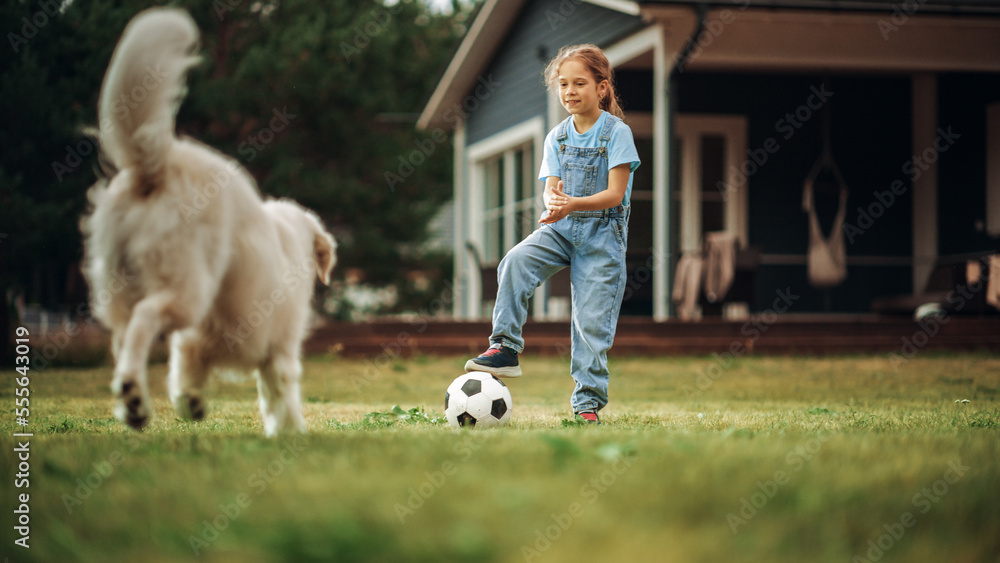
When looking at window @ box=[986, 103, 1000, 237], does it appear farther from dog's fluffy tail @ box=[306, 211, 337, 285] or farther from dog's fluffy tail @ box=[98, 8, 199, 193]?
dog's fluffy tail @ box=[98, 8, 199, 193]

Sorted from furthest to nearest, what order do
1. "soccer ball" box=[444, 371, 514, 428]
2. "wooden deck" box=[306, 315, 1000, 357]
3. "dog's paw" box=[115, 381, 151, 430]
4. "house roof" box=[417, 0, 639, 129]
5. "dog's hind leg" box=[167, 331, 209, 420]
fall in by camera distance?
"house roof" box=[417, 0, 639, 129], "wooden deck" box=[306, 315, 1000, 357], "soccer ball" box=[444, 371, 514, 428], "dog's hind leg" box=[167, 331, 209, 420], "dog's paw" box=[115, 381, 151, 430]

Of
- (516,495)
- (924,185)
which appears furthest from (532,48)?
(516,495)

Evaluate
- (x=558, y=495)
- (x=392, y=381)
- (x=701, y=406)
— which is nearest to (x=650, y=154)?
(x=392, y=381)

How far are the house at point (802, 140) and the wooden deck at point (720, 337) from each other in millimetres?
761

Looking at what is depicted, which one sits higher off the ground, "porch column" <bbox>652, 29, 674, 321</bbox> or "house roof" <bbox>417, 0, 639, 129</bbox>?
"house roof" <bbox>417, 0, 639, 129</bbox>

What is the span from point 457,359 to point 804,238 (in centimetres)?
588

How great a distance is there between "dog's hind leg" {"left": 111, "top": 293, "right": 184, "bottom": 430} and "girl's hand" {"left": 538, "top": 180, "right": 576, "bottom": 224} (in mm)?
1978

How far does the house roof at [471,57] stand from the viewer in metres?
14.8

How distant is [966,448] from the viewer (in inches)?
115

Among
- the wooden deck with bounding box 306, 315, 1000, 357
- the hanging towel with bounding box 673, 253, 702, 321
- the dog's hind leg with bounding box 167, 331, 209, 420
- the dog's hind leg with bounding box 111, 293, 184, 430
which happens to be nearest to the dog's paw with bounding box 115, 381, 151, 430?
the dog's hind leg with bounding box 111, 293, 184, 430

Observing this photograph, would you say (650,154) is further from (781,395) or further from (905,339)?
(781,395)

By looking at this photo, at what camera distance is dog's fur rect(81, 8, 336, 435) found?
282cm

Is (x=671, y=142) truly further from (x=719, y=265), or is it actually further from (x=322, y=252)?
(x=322, y=252)

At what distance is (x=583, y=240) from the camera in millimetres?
4555
